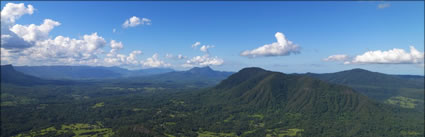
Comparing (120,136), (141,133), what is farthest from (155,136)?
(120,136)

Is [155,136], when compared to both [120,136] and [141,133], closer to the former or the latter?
[141,133]
